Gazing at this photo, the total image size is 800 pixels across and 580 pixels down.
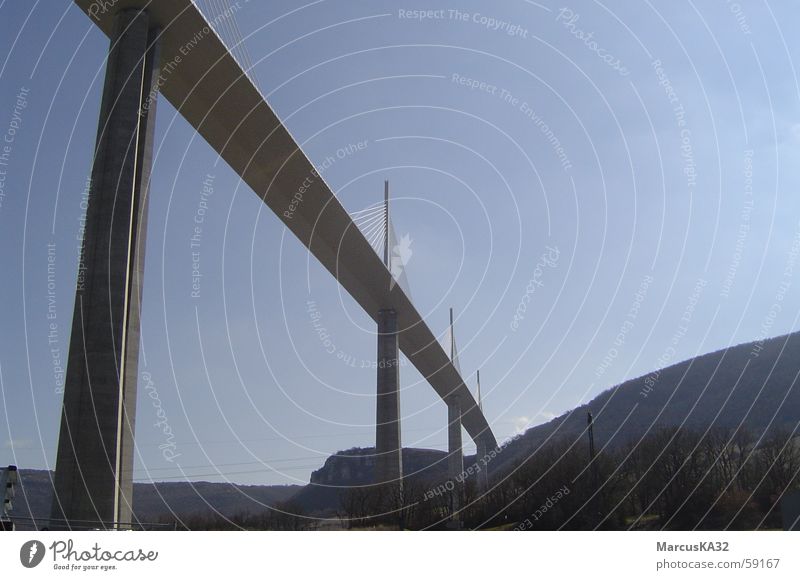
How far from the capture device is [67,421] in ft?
56.3

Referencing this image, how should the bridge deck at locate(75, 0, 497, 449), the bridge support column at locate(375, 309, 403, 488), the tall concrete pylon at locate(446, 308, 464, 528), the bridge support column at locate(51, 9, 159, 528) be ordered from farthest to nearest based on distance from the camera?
the tall concrete pylon at locate(446, 308, 464, 528) → the bridge support column at locate(375, 309, 403, 488) → the bridge deck at locate(75, 0, 497, 449) → the bridge support column at locate(51, 9, 159, 528)

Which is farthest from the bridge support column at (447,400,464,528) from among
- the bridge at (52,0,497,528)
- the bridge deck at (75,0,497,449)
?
the bridge at (52,0,497,528)

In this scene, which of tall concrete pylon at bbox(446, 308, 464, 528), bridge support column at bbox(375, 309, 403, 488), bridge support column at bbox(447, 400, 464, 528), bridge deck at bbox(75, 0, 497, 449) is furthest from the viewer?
tall concrete pylon at bbox(446, 308, 464, 528)

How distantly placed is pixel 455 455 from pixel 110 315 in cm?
5308

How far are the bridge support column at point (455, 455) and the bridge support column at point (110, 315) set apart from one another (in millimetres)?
30038

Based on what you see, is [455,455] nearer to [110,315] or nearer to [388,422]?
[388,422]

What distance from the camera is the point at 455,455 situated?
67.7 m

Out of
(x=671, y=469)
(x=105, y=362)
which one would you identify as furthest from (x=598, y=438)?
(x=105, y=362)

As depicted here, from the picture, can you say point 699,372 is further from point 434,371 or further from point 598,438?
point 434,371

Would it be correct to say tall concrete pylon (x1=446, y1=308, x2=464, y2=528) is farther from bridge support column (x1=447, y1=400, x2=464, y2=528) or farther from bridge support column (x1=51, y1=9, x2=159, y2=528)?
bridge support column (x1=51, y1=9, x2=159, y2=528)

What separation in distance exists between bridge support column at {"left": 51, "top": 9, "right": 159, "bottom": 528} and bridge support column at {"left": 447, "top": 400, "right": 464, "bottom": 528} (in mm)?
30038

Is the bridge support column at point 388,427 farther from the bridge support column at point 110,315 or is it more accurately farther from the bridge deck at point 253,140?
the bridge support column at point 110,315

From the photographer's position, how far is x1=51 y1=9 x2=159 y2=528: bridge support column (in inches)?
674
